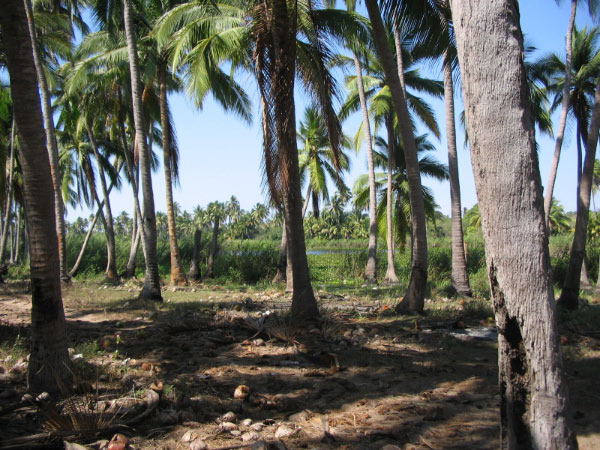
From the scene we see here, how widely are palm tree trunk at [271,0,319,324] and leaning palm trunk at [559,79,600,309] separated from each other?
5972 millimetres

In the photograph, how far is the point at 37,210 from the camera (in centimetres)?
436

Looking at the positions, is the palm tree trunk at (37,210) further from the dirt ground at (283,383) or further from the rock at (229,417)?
the rock at (229,417)

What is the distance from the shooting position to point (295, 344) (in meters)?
6.46

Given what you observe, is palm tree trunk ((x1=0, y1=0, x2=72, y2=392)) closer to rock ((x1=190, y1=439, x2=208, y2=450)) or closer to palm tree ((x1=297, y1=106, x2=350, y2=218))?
rock ((x1=190, y1=439, x2=208, y2=450))

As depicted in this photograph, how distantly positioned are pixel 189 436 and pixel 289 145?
190 inches

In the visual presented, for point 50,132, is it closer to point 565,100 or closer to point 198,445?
point 198,445

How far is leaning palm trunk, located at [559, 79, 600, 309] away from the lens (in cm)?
985

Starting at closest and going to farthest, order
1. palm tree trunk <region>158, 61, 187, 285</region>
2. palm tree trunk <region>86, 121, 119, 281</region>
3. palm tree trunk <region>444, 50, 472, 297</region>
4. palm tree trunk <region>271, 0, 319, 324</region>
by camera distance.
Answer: palm tree trunk <region>271, 0, 319, 324</region>, palm tree trunk <region>444, 50, 472, 297</region>, palm tree trunk <region>158, 61, 187, 285</region>, palm tree trunk <region>86, 121, 119, 281</region>

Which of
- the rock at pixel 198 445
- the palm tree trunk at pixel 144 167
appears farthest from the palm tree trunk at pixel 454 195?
the rock at pixel 198 445

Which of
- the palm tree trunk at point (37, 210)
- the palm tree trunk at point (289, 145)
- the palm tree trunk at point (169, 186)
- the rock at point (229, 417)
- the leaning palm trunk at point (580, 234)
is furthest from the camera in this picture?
the palm tree trunk at point (169, 186)

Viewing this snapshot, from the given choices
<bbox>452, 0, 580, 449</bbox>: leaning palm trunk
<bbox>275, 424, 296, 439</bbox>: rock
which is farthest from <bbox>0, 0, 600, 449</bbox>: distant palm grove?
<bbox>275, 424, 296, 439</bbox>: rock

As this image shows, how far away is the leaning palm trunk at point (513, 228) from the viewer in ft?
8.12

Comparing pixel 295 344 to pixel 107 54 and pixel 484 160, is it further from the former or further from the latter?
pixel 107 54

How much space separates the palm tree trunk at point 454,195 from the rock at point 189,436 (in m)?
10.0
